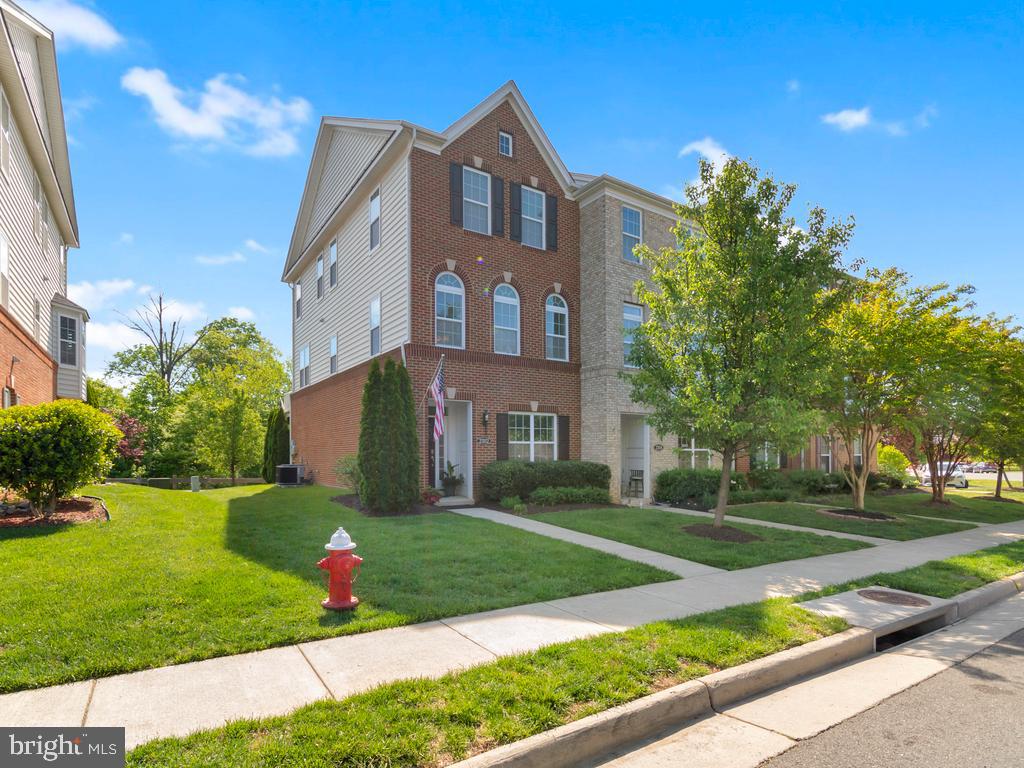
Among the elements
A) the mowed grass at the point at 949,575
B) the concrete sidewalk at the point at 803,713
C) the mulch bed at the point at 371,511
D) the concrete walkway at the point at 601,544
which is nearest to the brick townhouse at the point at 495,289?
the mulch bed at the point at 371,511

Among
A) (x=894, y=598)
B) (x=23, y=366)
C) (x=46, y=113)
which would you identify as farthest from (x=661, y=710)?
(x=46, y=113)

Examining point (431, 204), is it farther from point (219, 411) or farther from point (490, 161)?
point (219, 411)

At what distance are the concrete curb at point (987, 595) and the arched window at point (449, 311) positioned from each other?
11692 mm

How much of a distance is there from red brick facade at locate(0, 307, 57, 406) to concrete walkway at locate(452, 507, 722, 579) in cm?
1009

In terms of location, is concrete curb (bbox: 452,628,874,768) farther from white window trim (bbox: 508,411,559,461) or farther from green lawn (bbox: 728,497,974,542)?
white window trim (bbox: 508,411,559,461)

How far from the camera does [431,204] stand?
15.4 metres

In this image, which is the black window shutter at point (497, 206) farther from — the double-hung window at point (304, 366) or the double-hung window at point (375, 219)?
the double-hung window at point (304, 366)

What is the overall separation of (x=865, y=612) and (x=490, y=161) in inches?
568

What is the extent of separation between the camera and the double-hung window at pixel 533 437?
16375 mm

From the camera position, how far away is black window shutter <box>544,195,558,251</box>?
17.5m

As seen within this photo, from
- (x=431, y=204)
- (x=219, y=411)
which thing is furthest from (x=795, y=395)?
(x=219, y=411)

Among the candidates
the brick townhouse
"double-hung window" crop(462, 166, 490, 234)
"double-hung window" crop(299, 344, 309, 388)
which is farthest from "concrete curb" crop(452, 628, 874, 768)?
"double-hung window" crop(299, 344, 309, 388)

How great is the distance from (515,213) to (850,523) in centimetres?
1212

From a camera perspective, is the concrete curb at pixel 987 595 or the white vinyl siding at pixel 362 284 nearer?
the concrete curb at pixel 987 595
